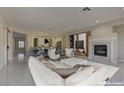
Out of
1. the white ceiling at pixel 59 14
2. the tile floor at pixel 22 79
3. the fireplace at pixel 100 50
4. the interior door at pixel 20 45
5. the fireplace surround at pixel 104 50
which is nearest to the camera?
the tile floor at pixel 22 79

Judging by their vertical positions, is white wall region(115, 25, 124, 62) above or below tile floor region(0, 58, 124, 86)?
above

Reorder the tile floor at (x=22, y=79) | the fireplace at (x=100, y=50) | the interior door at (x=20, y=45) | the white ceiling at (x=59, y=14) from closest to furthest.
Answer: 1. the tile floor at (x=22, y=79)
2. the white ceiling at (x=59, y=14)
3. the fireplace at (x=100, y=50)
4. the interior door at (x=20, y=45)

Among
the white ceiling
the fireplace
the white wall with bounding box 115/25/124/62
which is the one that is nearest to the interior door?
the white ceiling

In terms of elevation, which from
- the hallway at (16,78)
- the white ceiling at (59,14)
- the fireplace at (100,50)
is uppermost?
the white ceiling at (59,14)

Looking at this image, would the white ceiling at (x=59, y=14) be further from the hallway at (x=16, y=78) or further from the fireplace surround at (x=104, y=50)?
the hallway at (x=16, y=78)

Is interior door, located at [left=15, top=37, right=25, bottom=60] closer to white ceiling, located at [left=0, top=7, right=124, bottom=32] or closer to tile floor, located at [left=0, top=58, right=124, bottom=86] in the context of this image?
white ceiling, located at [left=0, top=7, right=124, bottom=32]

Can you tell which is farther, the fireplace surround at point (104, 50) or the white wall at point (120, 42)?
the white wall at point (120, 42)

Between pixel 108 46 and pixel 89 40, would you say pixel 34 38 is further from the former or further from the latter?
pixel 108 46

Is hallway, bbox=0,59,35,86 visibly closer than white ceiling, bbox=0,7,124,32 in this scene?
Yes

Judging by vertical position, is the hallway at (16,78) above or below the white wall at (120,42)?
below

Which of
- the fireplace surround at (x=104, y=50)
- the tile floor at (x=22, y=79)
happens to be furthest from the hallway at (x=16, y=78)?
the fireplace surround at (x=104, y=50)
